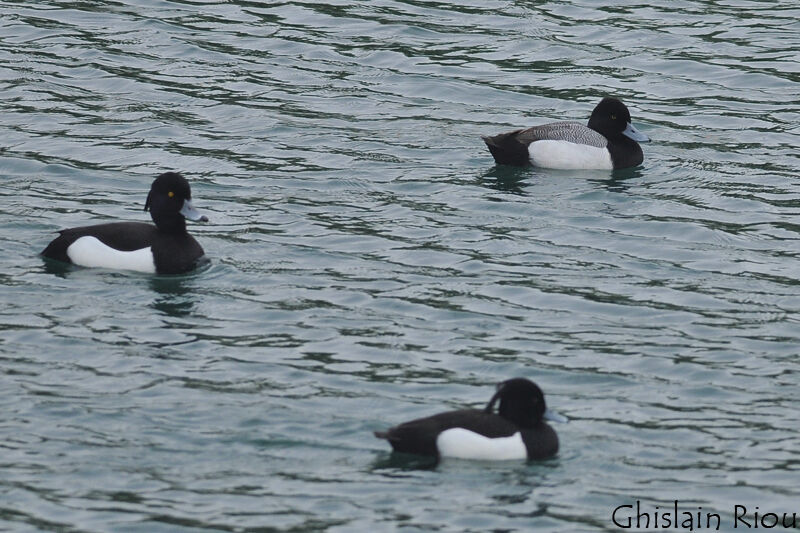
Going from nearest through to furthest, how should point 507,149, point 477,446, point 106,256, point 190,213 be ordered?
point 477,446 < point 106,256 < point 190,213 < point 507,149

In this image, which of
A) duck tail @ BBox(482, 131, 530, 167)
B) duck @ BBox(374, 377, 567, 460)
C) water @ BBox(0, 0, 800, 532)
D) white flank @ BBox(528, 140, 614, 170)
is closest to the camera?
water @ BBox(0, 0, 800, 532)

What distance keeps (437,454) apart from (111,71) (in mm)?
10812

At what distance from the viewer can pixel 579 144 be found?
58.1ft

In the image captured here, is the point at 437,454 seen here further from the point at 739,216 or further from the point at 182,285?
the point at 739,216

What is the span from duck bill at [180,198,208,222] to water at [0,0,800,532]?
0.35m

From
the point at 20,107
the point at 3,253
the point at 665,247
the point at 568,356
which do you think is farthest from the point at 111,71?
the point at 568,356

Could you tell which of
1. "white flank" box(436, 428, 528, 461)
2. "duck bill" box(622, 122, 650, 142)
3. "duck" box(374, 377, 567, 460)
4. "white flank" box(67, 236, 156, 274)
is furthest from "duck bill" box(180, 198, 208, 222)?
"duck bill" box(622, 122, 650, 142)

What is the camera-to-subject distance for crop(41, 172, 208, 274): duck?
14.2 metres

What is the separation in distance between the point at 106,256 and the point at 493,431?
4.83 m

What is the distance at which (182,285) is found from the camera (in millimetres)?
13953

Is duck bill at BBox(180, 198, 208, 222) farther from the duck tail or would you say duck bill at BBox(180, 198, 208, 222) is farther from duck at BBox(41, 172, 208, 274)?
the duck tail

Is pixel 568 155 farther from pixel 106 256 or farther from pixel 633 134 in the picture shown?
pixel 106 256

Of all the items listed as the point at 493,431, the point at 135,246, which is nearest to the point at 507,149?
the point at 135,246

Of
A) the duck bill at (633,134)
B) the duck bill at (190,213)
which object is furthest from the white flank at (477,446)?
the duck bill at (633,134)
